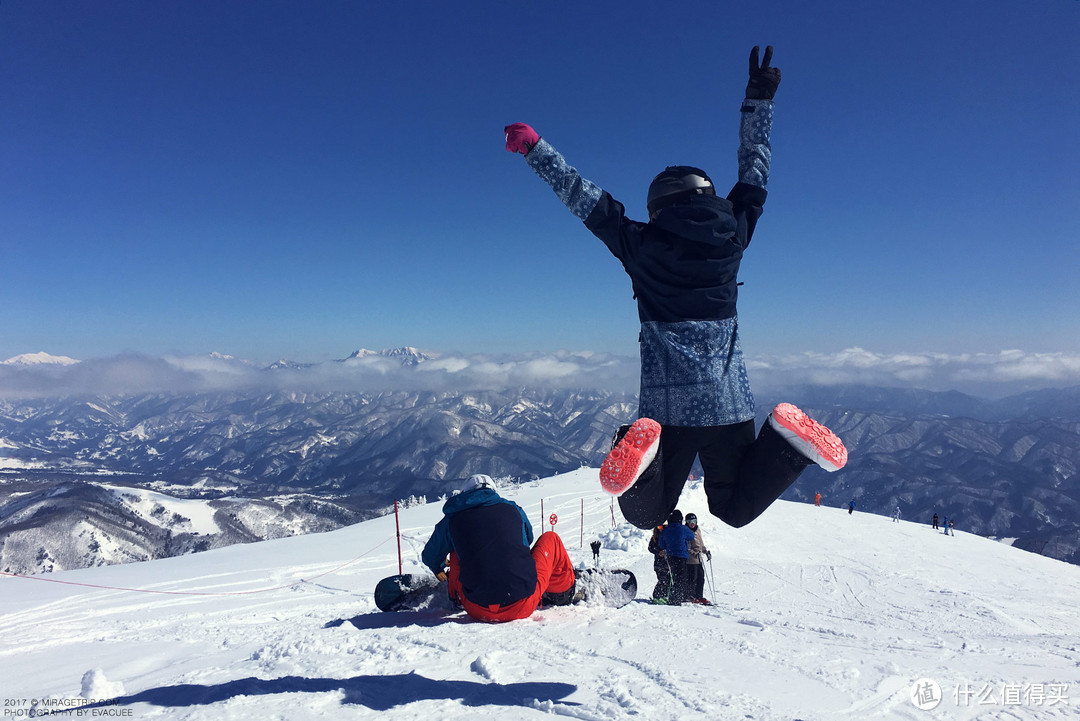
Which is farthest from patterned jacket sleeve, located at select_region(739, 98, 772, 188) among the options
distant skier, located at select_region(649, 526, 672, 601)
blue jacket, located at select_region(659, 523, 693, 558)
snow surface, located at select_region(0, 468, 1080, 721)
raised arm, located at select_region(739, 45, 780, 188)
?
distant skier, located at select_region(649, 526, 672, 601)

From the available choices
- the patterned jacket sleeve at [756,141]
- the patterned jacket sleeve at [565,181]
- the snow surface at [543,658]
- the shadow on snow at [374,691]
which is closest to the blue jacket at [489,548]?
the snow surface at [543,658]

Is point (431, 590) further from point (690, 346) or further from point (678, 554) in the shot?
point (690, 346)

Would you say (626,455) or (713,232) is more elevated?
(713,232)

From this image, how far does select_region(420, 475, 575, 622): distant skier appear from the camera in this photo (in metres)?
5.00

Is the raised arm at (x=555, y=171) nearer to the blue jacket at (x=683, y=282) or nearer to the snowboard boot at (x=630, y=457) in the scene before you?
the blue jacket at (x=683, y=282)

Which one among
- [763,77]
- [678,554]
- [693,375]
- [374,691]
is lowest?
[678,554]

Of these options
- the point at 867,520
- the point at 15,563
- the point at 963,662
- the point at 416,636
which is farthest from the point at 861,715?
the point at 15,563

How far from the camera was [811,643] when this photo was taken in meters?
4.86

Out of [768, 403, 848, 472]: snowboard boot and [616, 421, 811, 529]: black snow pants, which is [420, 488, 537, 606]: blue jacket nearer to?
[616, 421, 811, 529]: black snow pants

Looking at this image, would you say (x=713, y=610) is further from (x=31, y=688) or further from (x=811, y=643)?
(x=31, y=688)

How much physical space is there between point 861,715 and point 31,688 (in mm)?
6651

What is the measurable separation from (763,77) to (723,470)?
2877 mm

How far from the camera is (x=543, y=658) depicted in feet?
14.2

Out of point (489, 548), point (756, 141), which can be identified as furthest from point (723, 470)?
point (489, 548)
